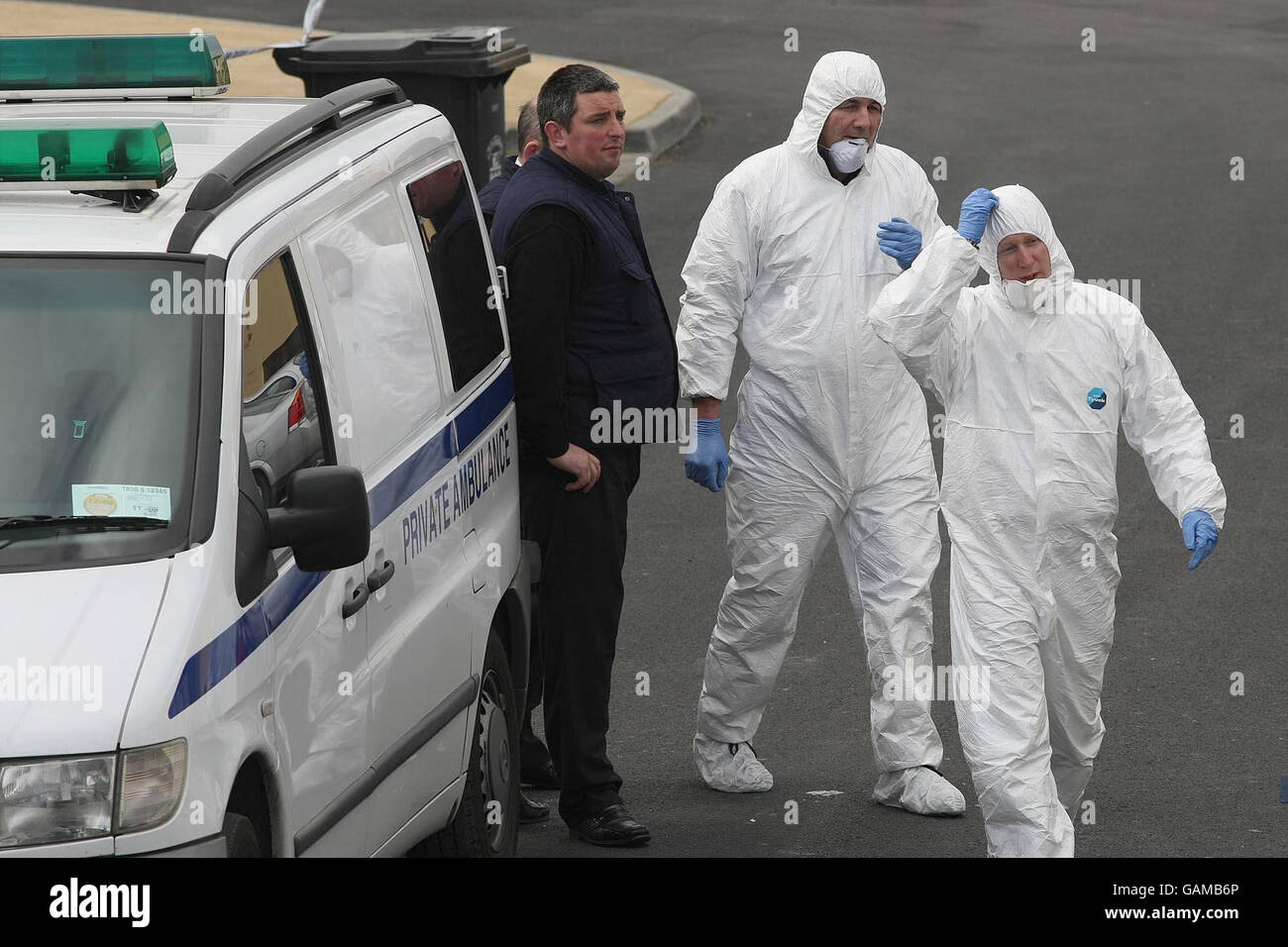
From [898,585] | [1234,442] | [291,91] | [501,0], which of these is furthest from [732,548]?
[501,0]

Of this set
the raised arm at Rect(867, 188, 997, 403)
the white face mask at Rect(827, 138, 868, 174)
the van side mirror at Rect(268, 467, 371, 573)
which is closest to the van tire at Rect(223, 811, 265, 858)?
the van side mirror at Rect(268, 467, 371, 573)

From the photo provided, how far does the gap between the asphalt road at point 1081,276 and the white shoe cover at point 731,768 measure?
49 mm

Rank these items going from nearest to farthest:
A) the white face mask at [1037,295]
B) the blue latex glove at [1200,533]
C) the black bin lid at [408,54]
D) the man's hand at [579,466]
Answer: the blue latex glove at [1200,533], the white face mask at [1037,295], the man's hand at [579,466], the black bin lid at [408,54]

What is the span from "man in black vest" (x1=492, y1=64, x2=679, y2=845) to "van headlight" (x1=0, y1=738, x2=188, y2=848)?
228cm

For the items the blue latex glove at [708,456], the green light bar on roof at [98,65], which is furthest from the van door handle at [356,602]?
the blue latex glove at [708,456]

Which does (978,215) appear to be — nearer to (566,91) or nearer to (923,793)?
(566,91)

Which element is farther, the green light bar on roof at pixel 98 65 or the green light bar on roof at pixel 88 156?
the green light bar on roof at pixel 98 65

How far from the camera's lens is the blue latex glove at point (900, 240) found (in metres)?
5.45

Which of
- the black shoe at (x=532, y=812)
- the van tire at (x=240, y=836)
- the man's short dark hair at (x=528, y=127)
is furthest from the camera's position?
→ the man's short dark hair at (x=528, y=127)

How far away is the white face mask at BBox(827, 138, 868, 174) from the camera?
231 inches

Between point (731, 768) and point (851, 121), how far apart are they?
197cm

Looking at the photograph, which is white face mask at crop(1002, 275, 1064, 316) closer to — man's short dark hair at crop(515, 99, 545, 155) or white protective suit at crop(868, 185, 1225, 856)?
white protective suit at crop(868, 185, 1225, 856)

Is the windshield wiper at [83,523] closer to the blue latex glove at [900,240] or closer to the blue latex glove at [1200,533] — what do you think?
the blue latex glove at [900,240]

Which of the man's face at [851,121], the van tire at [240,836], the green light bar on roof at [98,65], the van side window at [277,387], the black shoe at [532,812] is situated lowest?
the black shoe at [532,812]
